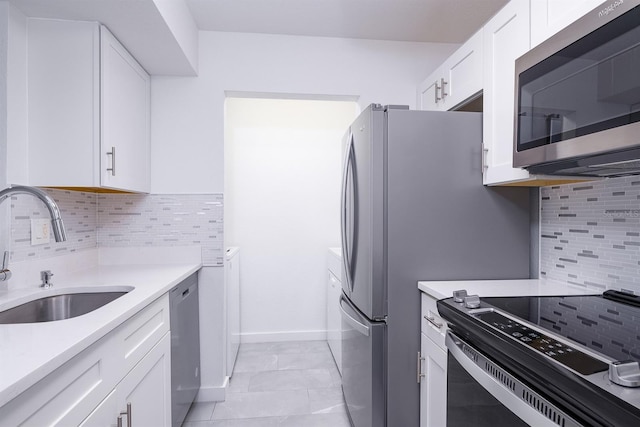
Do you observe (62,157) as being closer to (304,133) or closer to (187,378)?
(187,378)

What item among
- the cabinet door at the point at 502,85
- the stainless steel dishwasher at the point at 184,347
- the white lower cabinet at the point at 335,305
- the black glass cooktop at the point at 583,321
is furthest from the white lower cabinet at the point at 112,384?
the cabinet door at the point at 502,85

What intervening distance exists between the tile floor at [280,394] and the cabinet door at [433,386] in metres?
0.70

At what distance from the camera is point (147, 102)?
210 cm

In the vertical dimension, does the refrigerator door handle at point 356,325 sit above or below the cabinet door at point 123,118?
below

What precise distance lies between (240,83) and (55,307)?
5.22ft

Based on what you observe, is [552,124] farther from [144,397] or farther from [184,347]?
[184,347]

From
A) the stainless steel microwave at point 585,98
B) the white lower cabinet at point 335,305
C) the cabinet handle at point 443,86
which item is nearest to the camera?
the stainless steel microwave at point 585,98

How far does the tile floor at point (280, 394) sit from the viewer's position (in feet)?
6.44

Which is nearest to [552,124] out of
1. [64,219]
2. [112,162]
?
[112,162]

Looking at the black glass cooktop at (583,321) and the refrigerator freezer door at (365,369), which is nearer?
the black glass cooktop at (583,321)

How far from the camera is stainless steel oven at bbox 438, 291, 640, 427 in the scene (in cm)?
61

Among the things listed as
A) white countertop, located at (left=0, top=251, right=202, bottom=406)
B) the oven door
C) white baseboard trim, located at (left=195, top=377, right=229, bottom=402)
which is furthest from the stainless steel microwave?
white baseboard trim, located at (left=195, top=377, right=229, bottom=402)

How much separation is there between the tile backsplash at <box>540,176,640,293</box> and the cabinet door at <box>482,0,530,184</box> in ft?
1.06

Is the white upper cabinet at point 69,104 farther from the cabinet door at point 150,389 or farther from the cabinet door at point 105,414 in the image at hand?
the cabinet door at point 105,414
